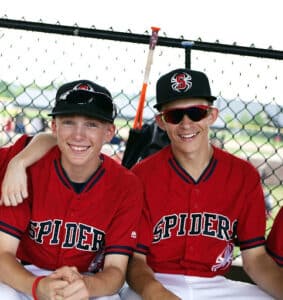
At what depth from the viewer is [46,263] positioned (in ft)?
6.24

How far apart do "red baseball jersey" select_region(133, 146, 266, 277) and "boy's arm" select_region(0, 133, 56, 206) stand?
371 mm

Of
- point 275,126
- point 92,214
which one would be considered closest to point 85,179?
point 92,214

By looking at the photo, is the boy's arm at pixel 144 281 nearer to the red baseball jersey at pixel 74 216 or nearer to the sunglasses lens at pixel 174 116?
the red baseball jersey at pixel 74 216

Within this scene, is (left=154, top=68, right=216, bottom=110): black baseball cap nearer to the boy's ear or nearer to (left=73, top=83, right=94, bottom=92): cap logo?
the boy's ear

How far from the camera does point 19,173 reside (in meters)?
1.77

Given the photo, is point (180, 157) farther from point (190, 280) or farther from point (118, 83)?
point (118, 83)

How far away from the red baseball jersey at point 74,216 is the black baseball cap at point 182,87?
0.31 m

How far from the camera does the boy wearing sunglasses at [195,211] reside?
188 centimetres

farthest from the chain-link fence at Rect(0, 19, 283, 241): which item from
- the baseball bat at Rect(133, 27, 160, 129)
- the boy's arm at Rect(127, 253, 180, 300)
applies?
the boy's arm at Rect(127, 253, 180, 300)

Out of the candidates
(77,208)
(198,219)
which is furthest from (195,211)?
(77,208)

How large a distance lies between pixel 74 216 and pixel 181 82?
59 centimetres

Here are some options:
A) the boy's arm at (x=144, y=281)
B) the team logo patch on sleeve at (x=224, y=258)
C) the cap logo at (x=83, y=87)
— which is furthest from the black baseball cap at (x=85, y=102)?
the team logo patch on sleeve at (x=224, y=258)

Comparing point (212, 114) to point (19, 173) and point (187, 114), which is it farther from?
point (19, 173)

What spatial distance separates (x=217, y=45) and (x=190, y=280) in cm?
102
